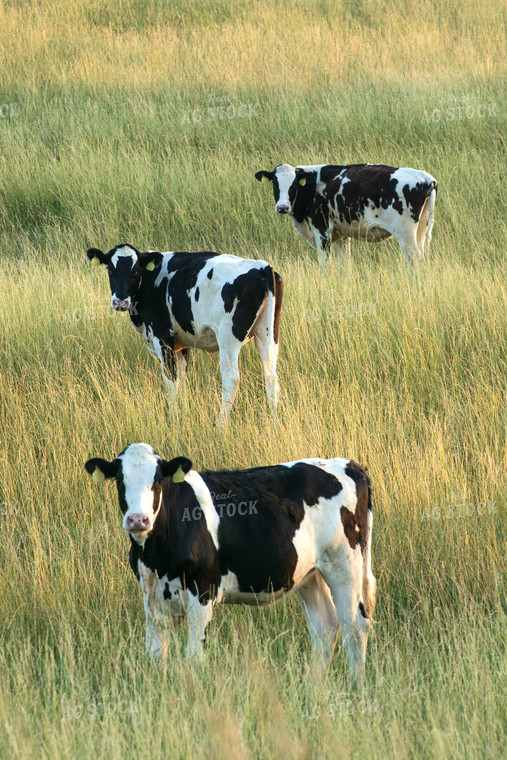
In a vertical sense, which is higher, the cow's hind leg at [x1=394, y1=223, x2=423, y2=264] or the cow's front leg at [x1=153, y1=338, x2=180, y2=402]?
the cow's hind leg at [x1=394, y1=223, x2=423, y2=264]

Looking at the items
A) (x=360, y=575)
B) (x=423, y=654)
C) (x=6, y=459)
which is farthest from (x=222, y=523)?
(x=6, y=459)

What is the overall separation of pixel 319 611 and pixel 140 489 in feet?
4.08

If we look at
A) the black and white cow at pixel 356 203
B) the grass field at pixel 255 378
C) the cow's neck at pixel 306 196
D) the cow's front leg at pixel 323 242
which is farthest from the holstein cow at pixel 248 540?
the cow's neck at pixel 306 196

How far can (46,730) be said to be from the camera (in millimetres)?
3564

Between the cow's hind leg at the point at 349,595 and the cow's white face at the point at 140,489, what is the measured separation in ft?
3.10

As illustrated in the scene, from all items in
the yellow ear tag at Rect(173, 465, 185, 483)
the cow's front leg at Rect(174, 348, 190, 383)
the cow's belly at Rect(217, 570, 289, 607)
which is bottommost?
the cow's belly at Rect(217, 570, 289, 607)

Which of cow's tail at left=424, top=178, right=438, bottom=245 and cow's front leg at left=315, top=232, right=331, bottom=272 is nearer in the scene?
cow's tail at left=424, top=178, right=438, bottom=245

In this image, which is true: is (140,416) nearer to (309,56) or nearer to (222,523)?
(222,523)

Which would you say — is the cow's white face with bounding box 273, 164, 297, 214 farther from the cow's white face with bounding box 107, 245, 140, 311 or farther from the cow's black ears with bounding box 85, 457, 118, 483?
the cow's black ears with bounding box 85, 457, 118, 483

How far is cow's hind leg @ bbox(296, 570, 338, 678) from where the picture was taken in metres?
4.53

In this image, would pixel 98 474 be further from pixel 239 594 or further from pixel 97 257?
pixel 97 257

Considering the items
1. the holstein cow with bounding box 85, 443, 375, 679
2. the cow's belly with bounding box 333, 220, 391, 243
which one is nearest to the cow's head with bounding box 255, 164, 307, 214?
the cow's belly with bounding box 333, 220, 391, 243

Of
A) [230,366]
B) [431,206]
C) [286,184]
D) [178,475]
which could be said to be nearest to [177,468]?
[178,475]

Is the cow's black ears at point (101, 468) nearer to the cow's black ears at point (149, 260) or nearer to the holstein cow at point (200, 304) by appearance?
the holstein cow at point (200, 304)
